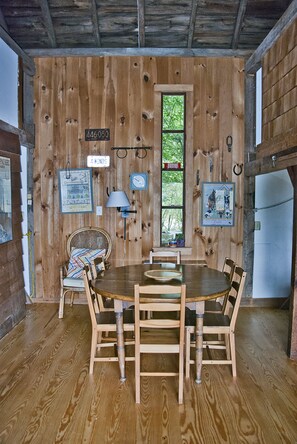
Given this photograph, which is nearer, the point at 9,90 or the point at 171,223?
the point at 9,90

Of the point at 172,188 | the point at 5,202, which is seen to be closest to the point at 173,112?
the point at 172,188

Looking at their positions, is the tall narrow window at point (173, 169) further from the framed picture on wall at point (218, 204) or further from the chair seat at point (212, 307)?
the chair seat at point (212, 307)

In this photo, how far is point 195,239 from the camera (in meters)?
4.67

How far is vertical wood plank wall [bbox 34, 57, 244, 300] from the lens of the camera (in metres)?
4.60

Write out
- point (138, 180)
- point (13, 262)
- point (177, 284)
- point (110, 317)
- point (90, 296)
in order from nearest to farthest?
point (90, 296) < point (177, 284) < point (110, 317) < point (13, 262) < point (138, 180)

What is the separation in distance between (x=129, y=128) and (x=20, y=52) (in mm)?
1553

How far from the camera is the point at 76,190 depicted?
4.67m

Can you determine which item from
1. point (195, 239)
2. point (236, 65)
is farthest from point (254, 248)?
point (236, 65)

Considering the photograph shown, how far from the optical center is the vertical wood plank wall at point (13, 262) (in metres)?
3.71

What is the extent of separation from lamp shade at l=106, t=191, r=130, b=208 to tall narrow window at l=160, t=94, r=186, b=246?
63 cm

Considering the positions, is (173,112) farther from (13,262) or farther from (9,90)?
(13,262)

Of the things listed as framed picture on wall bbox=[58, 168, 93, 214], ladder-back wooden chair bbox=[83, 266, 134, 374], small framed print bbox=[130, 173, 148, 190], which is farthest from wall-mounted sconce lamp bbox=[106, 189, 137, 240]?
ladder-back wooden chair bbox=[83, 266, 134, 374]

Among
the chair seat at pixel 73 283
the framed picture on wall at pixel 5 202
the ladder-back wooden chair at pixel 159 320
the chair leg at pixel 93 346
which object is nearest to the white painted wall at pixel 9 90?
the framed picture on wall at pixel 5 202

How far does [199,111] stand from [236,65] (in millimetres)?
747
